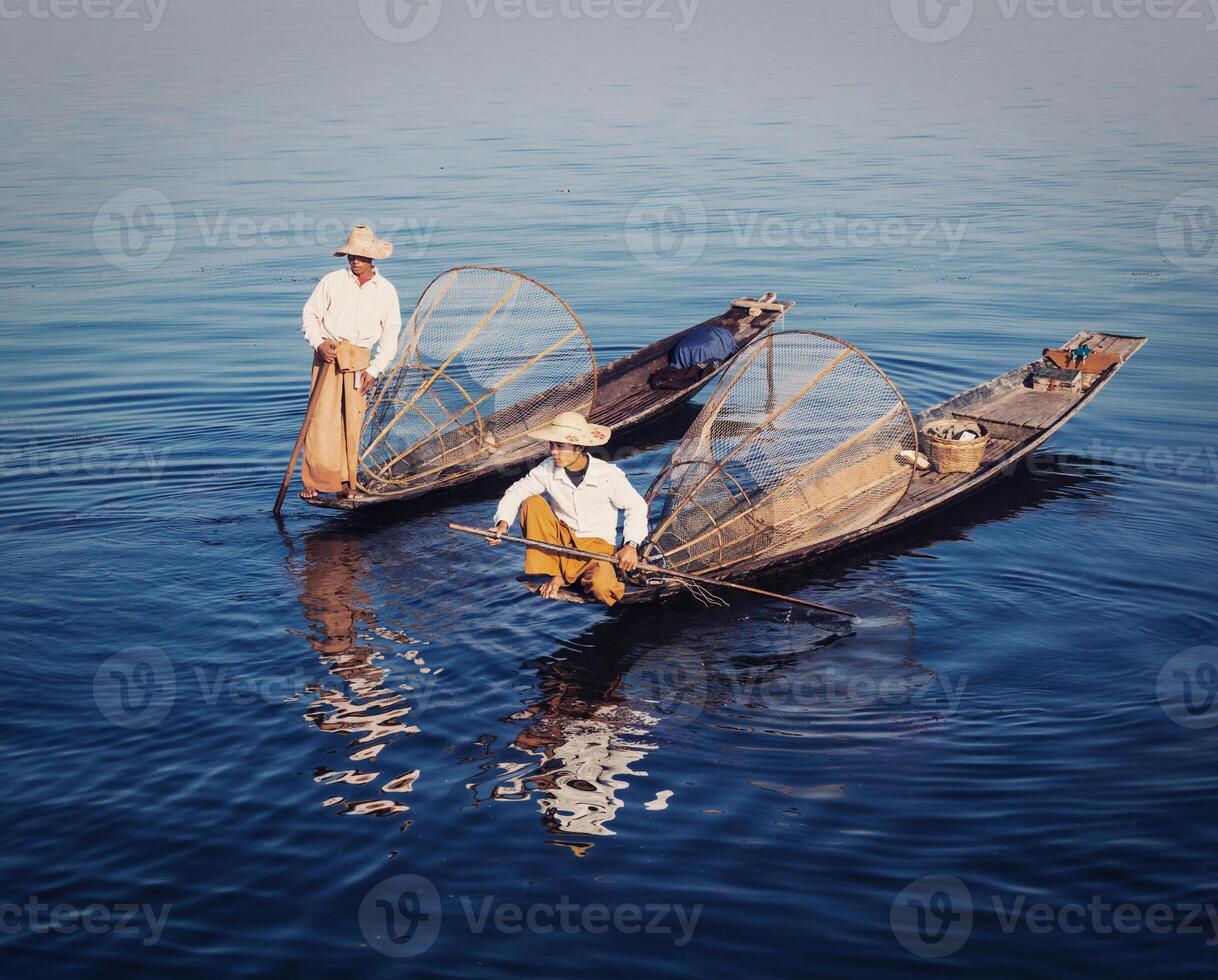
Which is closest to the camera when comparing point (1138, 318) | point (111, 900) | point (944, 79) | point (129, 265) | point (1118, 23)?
point (111, 900)

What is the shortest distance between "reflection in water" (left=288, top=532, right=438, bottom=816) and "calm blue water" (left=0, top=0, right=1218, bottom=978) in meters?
0.03

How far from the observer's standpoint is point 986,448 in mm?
9273

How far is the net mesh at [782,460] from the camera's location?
768cm

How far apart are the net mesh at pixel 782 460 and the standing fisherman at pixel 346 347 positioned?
2.24 m

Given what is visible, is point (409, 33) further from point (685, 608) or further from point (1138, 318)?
point (685, 608)

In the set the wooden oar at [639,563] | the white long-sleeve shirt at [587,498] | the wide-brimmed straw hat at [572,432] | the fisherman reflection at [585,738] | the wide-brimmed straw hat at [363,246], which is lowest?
the fisherman reflection at [585,738]

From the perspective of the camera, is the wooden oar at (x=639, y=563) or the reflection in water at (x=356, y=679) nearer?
the reflection in water at (x=356, y=679)

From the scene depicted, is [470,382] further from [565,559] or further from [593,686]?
[593,686]

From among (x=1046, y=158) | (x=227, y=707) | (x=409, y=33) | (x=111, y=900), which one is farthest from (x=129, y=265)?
(x=409, y=33)

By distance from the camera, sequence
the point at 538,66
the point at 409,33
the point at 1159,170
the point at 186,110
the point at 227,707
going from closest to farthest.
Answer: the point at 227,707
the point at 1159,170
the point at 186,110
the point at 538,66
the point at 409,33

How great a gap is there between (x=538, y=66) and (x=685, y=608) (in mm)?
35113

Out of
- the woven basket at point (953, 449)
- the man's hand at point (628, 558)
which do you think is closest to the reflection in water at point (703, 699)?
the man's hand at point (628, 558)

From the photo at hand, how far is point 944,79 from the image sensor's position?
3412 cm

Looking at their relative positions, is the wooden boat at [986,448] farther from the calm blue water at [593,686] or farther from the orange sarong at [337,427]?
the orange sarong at [337,427]
